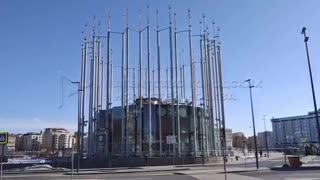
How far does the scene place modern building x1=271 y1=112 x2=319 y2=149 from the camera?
14312 centimetres

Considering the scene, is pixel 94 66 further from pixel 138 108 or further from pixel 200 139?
pixel 200 139

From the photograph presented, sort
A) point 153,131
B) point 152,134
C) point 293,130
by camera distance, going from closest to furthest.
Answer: point 152,134
point 153,131
point 293,130

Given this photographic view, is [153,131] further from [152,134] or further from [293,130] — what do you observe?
[293,130]

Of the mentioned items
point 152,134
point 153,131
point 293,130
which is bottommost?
point 152,134

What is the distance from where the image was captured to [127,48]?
58906 mm

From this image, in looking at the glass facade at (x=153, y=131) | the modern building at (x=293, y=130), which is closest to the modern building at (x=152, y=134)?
the glass facade at (x=153, y=131)

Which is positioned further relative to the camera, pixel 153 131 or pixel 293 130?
pixel 293 130

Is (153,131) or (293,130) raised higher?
(293,130)

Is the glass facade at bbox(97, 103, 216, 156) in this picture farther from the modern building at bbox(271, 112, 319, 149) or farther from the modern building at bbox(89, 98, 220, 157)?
the modern building at bbox(271, 112, 319, 149)

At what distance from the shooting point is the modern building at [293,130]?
143 metres

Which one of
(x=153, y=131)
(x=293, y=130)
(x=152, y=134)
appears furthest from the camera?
(x=293, y=130)

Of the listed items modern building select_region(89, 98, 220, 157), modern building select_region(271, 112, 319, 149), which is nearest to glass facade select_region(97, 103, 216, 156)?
modern building select_region(89, 98, 220, 157)

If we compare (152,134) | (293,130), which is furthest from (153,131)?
(293,130)

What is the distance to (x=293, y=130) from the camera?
6166 inches
